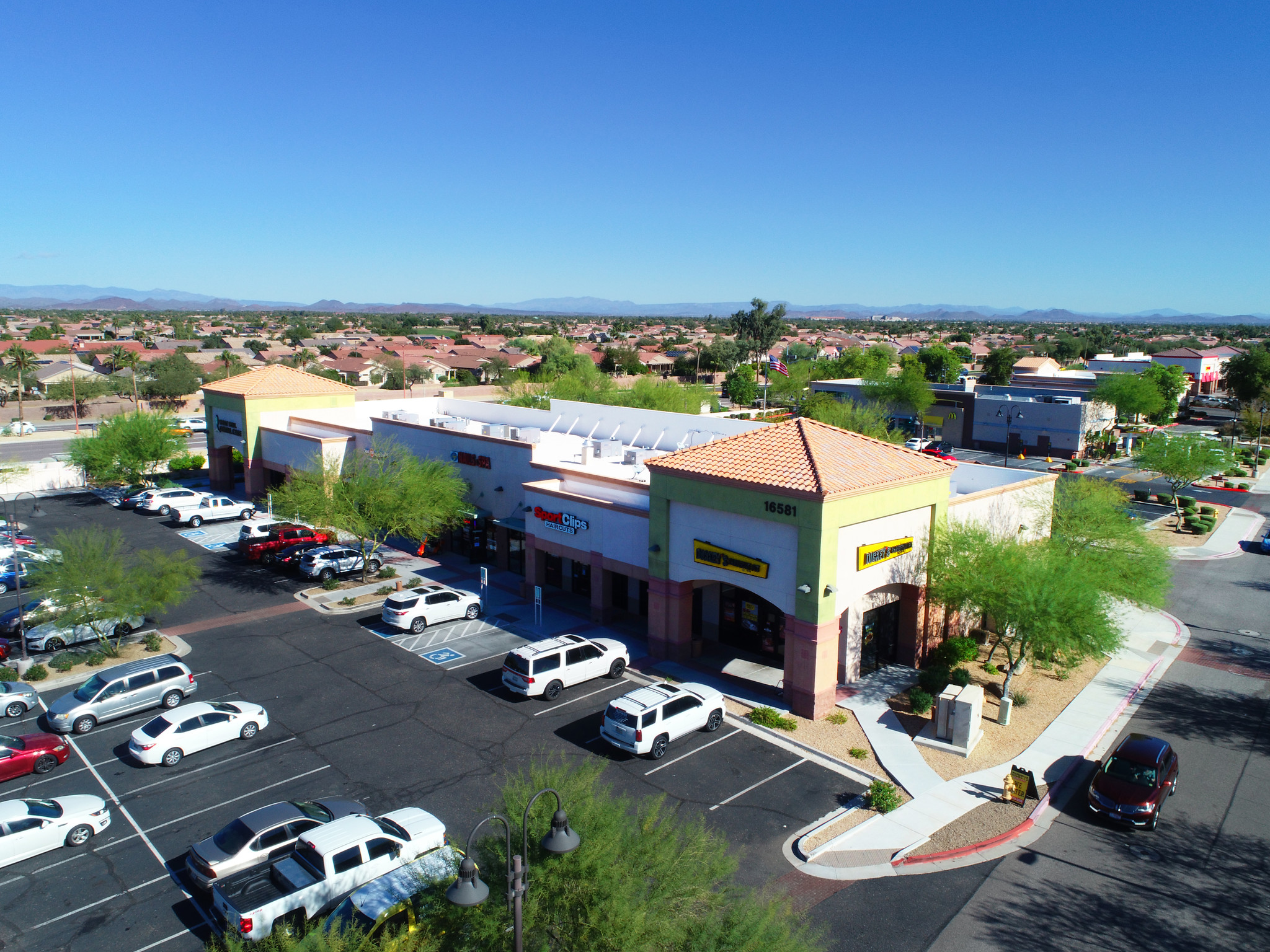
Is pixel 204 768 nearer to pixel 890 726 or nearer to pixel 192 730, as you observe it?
pixel 192 730

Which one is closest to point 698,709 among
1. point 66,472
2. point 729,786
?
point 729,786

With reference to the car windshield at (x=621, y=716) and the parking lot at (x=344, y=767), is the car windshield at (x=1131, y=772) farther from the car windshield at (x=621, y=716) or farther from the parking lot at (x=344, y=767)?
the car windshield at (x=621, y=716)

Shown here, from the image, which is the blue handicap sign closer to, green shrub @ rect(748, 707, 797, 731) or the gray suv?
the gray suv

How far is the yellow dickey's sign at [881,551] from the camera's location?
23.8 metres

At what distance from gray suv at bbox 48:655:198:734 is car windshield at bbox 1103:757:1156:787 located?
82.7ft

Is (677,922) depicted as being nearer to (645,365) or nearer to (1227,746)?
(1227,746)

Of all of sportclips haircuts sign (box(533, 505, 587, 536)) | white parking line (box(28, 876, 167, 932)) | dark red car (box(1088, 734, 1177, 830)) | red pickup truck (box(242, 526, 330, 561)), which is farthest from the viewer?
red pickup truck (box(242, 526, 330, 561))

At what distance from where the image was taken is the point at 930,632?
27609 mm

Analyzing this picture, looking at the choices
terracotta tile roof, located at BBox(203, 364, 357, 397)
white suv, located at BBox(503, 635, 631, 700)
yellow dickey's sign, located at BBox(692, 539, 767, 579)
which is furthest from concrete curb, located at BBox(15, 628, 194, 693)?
terracotta tile roof, located at BBox(203, 364, 357, 397)

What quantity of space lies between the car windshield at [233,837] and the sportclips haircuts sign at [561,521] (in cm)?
1628

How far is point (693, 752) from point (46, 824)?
47.6 ft

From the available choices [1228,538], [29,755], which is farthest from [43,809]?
[1228,538]

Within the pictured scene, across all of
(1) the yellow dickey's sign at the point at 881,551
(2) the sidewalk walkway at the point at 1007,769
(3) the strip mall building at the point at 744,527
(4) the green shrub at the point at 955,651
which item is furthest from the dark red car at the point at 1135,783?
(1) the yellow dickey's sign at the point at 881,551

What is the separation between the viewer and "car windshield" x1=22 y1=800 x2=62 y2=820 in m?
17.0
